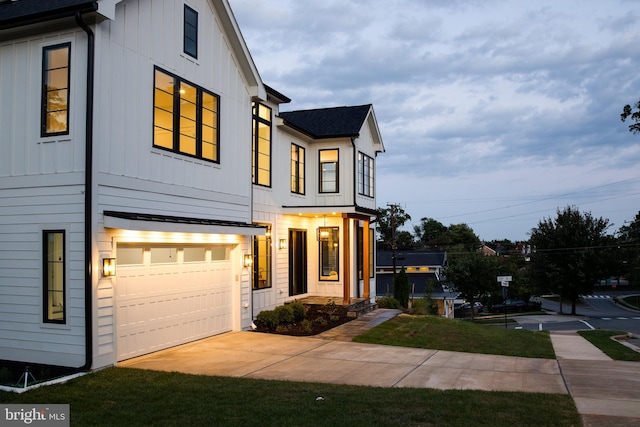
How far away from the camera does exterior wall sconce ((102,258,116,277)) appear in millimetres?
8891

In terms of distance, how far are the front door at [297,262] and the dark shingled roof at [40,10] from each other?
33.9 feet

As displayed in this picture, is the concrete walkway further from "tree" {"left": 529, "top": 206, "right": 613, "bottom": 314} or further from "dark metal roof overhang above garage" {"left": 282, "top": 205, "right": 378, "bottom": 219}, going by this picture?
"tree" {"left": 529, "top": 206, "right": 613, "bottom": 314}

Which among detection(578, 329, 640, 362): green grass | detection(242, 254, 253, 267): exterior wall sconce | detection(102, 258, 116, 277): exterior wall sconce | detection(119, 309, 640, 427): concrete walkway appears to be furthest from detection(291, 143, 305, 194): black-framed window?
detection(578, 329, 640, 362): green grass

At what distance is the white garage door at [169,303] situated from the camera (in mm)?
9750

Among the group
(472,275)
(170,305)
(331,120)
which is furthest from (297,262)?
(472,275)

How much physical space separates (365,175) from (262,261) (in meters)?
7.07

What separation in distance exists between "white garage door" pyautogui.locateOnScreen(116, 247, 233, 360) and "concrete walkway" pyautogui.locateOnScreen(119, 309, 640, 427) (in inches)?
10.7

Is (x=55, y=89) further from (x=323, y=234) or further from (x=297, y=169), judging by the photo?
(x=323, y=234)

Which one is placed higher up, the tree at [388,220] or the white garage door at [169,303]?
the tree at [388,220]

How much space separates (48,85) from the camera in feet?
30.6

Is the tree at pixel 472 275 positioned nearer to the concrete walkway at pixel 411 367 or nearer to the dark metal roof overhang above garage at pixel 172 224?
the concrete walkway at pixel 411 367

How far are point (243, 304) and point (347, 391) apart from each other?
250 inches

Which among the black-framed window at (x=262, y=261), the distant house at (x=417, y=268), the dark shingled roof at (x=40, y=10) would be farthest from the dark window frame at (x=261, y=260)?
A: the distant house at (x=417, y=268)

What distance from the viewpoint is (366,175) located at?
21.4 metres
